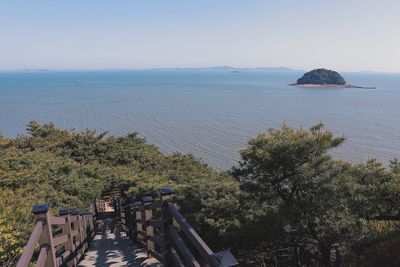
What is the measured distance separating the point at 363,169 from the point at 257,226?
3.19m

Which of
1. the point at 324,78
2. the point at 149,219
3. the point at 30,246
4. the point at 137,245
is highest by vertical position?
the point at 30,246

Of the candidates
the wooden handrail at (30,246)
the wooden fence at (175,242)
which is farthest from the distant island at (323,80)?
the wooden handrail at (30,246)

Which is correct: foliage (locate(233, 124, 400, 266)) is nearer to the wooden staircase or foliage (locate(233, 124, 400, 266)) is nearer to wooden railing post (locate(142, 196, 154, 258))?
the wooden staircase

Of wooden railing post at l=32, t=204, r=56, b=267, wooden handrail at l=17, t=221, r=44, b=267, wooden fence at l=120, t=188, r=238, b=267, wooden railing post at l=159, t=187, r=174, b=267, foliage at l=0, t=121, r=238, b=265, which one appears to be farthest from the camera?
foliage at l=0, t=121, r=238, b=265

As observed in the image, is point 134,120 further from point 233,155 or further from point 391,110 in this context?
point 391,110

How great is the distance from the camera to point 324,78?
15462 centimetres

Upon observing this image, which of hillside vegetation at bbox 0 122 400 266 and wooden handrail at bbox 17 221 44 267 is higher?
wooden handrail at bbox 17 221 44 267

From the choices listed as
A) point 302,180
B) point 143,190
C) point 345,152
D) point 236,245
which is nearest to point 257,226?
point 236,245

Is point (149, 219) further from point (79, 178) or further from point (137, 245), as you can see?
point (79, 178)

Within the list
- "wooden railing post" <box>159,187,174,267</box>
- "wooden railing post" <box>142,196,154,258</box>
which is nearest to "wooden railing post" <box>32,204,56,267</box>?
"wooden railing post" <box>159,187,174,267</box>

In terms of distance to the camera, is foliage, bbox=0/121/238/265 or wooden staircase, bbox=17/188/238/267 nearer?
wooden staircase, bbox=17/188/238/267

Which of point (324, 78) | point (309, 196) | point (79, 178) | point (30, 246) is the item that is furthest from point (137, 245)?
point (324, 78)

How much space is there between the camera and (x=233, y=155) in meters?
37.0

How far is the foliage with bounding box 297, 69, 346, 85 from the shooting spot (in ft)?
502
